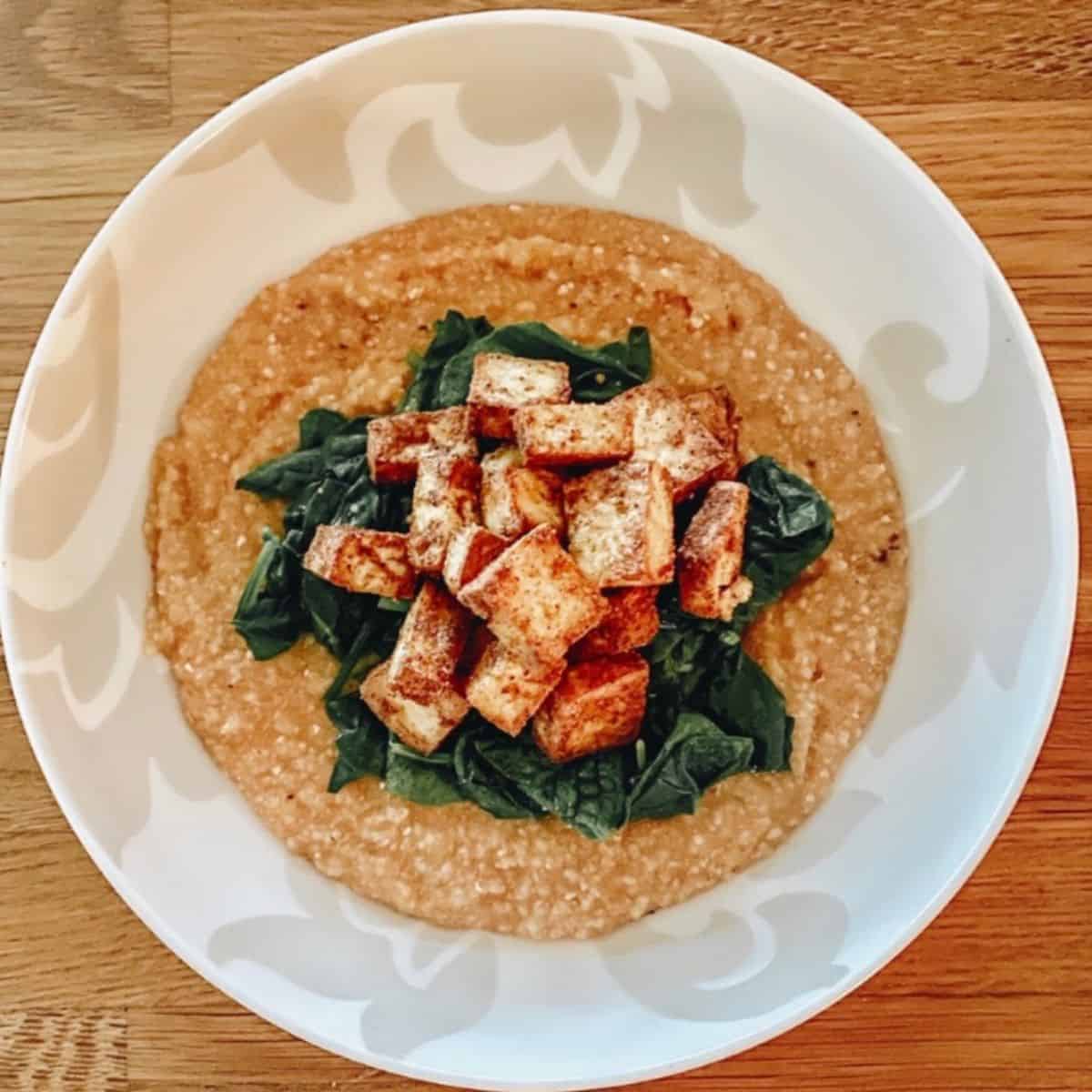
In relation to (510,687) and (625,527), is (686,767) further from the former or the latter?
(625,527)

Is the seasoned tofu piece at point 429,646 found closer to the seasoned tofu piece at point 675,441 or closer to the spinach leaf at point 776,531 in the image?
the seasoned tofu piece at point 675,441

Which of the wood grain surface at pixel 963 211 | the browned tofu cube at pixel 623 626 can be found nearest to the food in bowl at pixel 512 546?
the browned tofu cube at pixel 623 626

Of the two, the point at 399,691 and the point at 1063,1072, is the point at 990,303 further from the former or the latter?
the point at 1063,1072

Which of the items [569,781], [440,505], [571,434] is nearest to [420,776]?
[569,781]

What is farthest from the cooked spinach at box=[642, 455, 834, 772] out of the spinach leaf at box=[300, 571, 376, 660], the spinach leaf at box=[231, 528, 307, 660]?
the spinach leaf at box=[231, 528, 307, 660]

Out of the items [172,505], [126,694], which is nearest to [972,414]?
[172,505]

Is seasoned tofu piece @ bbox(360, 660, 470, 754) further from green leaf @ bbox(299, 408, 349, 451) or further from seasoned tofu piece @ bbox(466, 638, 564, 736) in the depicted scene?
green leaf @ bbox(299, 408, 349, 451)
